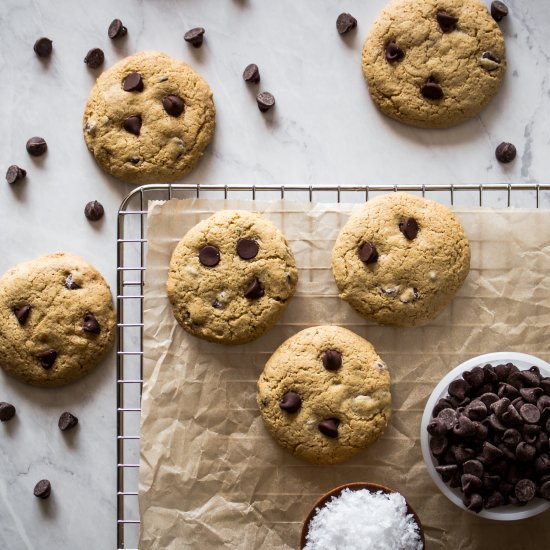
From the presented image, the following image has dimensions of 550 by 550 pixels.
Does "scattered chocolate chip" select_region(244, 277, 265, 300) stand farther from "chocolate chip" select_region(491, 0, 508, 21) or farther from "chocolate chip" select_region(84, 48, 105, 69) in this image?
"chocolate chip" select_region(491, 0, 508, 21)

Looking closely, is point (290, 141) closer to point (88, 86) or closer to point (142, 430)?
point (88, 86)

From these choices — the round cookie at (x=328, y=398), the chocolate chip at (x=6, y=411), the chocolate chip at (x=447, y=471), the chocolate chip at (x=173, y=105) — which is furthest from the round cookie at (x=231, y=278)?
the chocolate chip at (x=6, y=411)

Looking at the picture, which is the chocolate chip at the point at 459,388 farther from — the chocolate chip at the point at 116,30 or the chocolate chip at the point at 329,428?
the chocolate chip at the point at 116,30

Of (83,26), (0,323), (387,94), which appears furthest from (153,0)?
(0,323)

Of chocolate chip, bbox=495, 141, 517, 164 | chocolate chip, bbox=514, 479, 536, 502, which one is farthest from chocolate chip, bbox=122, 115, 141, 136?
chocolate chip, bbox=514, 479, 536, 502

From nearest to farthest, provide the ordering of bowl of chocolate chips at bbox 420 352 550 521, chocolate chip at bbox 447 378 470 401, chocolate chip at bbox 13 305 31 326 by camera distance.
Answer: bowl of chocolate chips at bbox 420 352 550 521 → chocolate chip at bbox 447 378 470 401 → chocolate chip at bbox 13 305 31 326

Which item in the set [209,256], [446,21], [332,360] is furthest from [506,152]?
[209,256]

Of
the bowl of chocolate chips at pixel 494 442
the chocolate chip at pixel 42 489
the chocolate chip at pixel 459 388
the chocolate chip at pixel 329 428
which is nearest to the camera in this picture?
the bowl of chocolate chips at pixel 494 442
